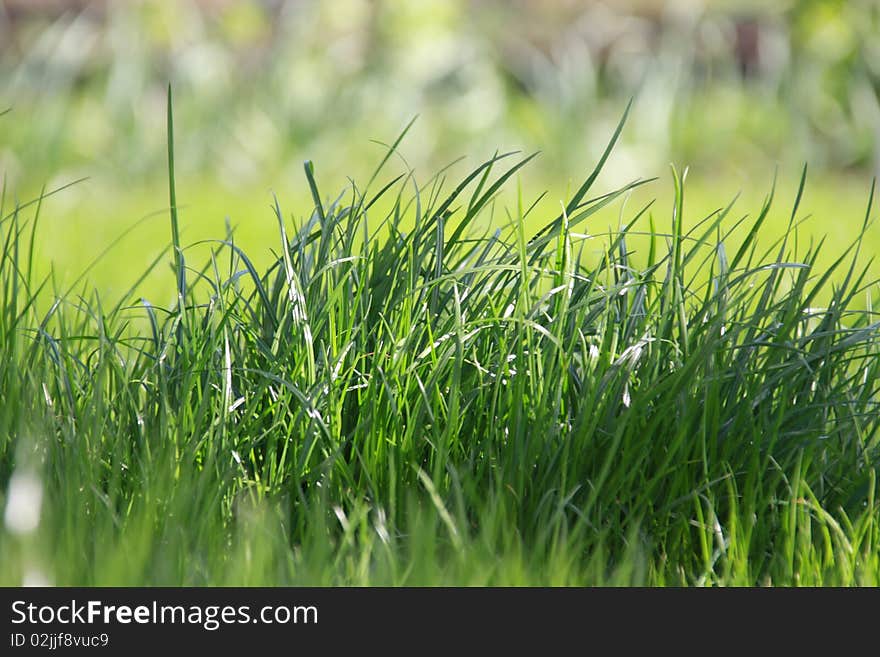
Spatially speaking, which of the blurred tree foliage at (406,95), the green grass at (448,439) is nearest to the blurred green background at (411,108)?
the blurred tree foliage at (406,95)

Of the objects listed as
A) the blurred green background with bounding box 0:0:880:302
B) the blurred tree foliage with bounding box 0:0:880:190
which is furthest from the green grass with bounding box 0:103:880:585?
the blurred tree foliage with bounding box 0:0:880:190

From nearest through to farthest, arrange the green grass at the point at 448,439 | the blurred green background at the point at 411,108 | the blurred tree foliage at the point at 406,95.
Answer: the green grass at the point at 448,439 → the blurred green background at the point at 411,108 → the blurred tree foliage at the point at 406,95

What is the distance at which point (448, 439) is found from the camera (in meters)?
1.62

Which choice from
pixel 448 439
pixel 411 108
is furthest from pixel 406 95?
pixel 448 439

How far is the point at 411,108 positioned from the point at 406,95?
92mm

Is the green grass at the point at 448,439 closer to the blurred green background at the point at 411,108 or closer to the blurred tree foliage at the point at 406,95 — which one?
the blurred green background at the point at 411,108

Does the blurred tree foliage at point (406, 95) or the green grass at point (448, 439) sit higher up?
the blurred tree foliage at point (406, 95)

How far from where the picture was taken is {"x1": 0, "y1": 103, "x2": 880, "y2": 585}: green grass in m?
1.45

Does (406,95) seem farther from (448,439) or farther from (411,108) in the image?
(448,439)

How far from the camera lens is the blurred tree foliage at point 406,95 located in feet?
19.8

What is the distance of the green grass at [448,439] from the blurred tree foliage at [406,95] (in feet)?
14.1

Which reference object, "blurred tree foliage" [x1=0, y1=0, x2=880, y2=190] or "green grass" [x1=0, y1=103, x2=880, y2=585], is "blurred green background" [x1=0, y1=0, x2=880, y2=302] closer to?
"blurred tree foliage" [x1=0, y1=0, x2=880, y2=190]

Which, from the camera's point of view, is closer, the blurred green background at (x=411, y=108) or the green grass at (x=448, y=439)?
the green grass at (x=448, y=439)
